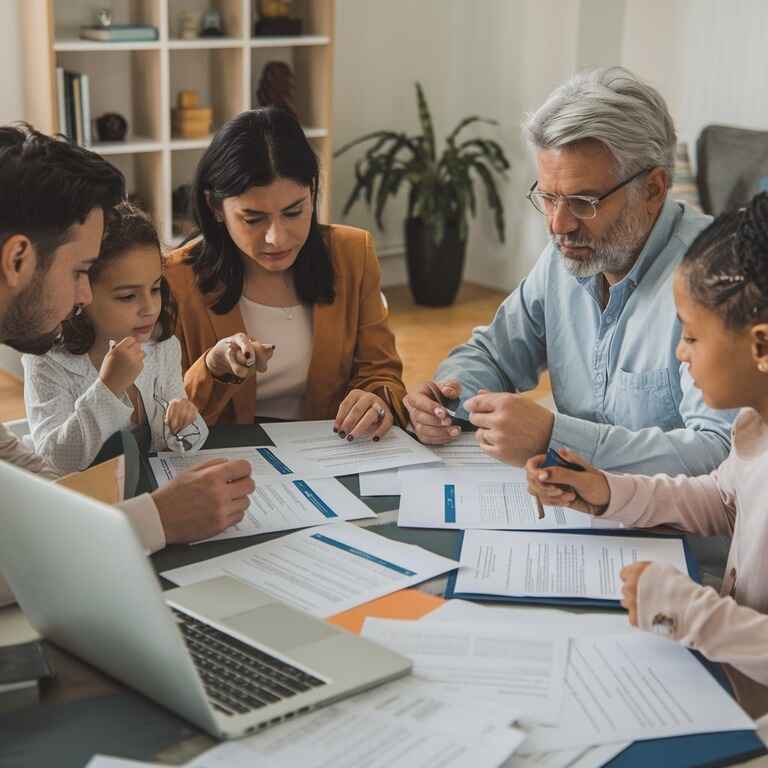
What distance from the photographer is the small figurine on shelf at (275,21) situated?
5.00 m

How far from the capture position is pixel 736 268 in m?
1.41

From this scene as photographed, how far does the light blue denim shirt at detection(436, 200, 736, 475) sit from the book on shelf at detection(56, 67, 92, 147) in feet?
8.83

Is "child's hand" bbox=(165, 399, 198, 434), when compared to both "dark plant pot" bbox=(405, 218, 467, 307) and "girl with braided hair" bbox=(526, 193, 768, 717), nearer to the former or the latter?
"girl with braided hair" bbox=(526, 193, 768, 717)

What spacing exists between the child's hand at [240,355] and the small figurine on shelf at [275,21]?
3.22m

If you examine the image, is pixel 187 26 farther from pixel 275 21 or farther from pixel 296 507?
pixel 296 507

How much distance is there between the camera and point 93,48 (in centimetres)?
A: 446

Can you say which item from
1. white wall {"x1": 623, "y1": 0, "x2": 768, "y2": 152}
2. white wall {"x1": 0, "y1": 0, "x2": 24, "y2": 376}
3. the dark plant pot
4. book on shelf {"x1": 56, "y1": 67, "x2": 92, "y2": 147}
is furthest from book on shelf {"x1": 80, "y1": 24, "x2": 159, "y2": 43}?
white wall {"x1": 623, "y1": 0, "x2": 768, "y2": 152}

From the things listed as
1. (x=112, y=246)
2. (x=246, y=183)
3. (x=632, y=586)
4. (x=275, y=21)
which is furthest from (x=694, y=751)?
(x=275, y=21)

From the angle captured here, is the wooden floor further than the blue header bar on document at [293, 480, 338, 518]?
Yes

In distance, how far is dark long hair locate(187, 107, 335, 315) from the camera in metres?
2.16

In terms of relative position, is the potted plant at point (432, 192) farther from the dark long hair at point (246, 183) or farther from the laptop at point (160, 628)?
the laptop at point (160, 628)

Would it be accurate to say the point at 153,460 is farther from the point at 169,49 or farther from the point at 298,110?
the point at 298,110

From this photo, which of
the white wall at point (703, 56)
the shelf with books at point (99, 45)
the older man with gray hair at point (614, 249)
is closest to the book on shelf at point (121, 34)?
the shelf with books at point (99, 45)

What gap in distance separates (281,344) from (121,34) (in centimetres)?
269
